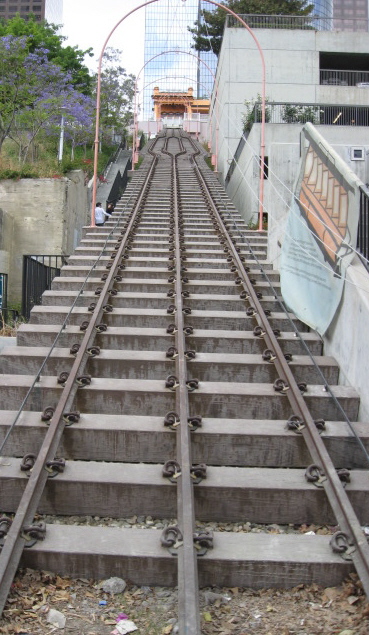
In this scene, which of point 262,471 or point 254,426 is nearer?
point 262,471

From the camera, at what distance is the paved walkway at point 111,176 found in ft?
63.4

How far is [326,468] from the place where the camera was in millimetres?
3883

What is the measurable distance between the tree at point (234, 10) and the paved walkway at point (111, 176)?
1044 cm

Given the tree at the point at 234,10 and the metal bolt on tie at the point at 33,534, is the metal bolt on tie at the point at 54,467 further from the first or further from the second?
the tree at the point at 234,10

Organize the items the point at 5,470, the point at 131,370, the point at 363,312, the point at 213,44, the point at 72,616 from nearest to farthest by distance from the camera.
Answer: the point at 72,616 < the point at 5,470 < the point at 363,312 < the point at 131,370 < the point at 213,44

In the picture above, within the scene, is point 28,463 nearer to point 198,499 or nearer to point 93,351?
point 198,499

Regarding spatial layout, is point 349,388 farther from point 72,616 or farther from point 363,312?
point 72,616

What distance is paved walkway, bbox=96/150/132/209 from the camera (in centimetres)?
1934

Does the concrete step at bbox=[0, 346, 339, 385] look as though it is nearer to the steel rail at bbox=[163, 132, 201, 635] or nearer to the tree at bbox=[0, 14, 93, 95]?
the steel rail at bbox=[163, 132, 201, 635]

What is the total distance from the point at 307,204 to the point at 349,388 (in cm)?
265

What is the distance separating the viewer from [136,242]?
1012 centimetres

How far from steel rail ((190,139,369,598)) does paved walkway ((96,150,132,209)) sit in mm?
13710

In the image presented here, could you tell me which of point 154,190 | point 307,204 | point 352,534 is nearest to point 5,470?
point 352,534

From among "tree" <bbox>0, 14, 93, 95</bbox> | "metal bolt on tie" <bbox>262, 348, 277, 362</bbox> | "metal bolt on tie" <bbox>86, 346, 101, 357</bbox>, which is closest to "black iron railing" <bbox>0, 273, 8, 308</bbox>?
"metal bolt on tie" <bbox>86, 346, 101, 357</bbox>
